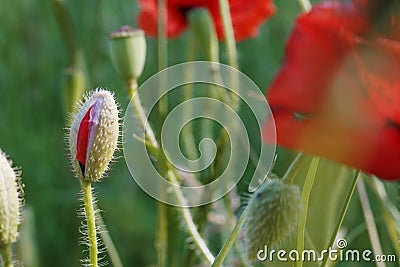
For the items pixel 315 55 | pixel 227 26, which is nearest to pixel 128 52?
pixel 227 26

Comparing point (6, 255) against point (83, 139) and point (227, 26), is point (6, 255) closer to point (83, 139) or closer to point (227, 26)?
point (83, 139)

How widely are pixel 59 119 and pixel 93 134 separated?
92 centimetres

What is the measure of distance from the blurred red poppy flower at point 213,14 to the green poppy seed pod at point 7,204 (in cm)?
A: 29

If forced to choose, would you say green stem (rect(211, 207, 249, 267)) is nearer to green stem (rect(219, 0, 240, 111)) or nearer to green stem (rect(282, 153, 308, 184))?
green stem (rect(282, 153, 308, 184))

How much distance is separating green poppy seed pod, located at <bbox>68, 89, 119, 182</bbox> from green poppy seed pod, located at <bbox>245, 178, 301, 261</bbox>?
2.7 inches

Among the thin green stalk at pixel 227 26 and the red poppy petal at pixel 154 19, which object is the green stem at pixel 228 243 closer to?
the thin green stalk at pixel 227 26

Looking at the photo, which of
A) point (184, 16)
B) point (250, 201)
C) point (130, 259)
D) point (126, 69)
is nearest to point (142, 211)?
point (130, 259)

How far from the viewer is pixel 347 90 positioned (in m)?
0.34

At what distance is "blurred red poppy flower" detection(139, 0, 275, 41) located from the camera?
659 mm

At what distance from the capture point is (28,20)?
4.42 feet

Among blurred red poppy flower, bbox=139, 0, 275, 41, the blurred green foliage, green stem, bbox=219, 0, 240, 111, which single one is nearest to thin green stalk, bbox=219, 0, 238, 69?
green stem, bbox=219, 0, 240, 111

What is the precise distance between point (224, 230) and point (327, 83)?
0.95 ft

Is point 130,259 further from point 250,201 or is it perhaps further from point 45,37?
point 250,201

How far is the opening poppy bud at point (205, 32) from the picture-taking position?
22.9 inches
